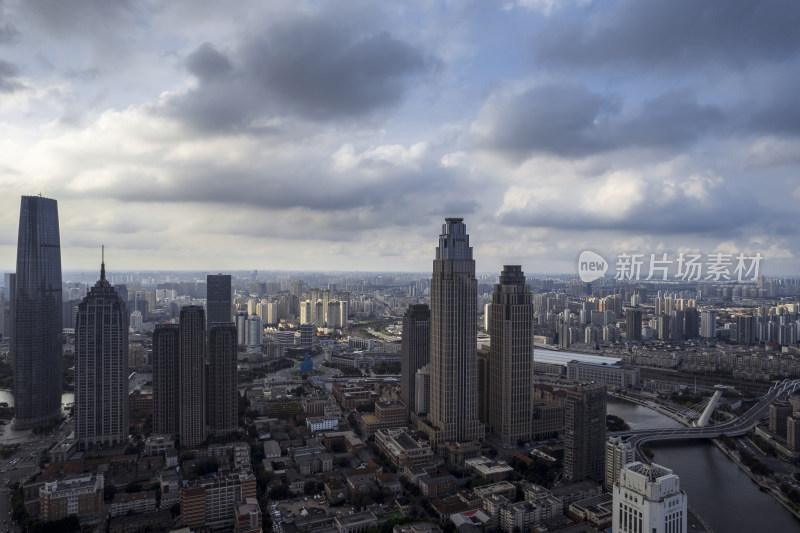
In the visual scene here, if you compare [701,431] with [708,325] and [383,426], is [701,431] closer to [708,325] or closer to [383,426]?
[383,426]

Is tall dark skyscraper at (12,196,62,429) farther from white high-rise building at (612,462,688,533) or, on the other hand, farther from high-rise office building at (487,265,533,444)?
white high-rise building at (612,462,688,533)

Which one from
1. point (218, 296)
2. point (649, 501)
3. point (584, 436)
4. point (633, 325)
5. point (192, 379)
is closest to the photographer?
point (649, 501)

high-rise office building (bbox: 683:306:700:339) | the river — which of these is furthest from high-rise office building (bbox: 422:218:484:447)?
high-rise office building (bbox: 683:306:700:339)

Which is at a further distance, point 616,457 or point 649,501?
point 616,457

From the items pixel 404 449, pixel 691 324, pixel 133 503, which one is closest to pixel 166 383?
pixel 133 503

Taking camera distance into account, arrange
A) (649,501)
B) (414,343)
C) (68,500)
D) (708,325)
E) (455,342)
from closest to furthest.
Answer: (649,501) < (68,500) < (455,342) < (414,343) < (708,325)
